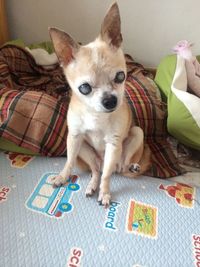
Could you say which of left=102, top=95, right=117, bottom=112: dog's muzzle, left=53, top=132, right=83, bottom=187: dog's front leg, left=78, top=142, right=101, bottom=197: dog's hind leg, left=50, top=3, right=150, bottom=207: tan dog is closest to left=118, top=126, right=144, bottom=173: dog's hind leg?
left=50, top=3, right=150, bottom=207: tan dog

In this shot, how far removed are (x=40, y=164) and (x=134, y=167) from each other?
0.45 meters

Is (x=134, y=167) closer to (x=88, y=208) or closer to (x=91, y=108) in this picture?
(x=88, y=208)

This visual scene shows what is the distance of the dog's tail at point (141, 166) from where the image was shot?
1375 millimetres

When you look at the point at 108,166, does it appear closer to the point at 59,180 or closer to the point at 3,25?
the point at 59,180

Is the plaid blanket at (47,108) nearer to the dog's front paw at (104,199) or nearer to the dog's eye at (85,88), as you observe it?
the dog's front paw at (104,199)

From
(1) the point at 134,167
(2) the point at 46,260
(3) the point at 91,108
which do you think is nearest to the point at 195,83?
(1) the point at 134,167

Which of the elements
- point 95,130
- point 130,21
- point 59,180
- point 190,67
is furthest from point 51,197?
point 130,21

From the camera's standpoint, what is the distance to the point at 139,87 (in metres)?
1.70

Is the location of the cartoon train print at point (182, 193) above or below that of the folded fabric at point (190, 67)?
below

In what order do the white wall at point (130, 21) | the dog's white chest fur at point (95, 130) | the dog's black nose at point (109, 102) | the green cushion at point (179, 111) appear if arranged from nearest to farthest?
1. the dog's black nose at point (109, 102)
2. the dog's white chest fur at point (95, 130)
3. the green cushion at point (179, 111)
4. the white wall at point (130, 21)

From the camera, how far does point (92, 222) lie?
3.81 feet

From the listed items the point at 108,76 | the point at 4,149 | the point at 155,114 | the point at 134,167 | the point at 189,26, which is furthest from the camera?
the point at 189,26

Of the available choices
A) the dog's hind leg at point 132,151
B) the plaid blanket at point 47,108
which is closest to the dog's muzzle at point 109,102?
the dog's hind leg at point 132,151

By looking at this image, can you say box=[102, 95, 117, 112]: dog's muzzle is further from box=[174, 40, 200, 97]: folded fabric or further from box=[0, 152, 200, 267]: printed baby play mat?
box=[174, 40, 200, 97]: folded fabric
